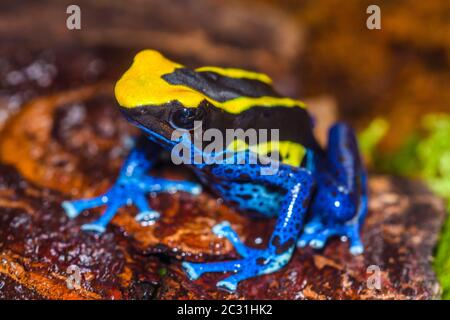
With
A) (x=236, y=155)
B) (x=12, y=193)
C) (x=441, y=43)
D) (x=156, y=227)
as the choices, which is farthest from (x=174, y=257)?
(x=441, y=43)

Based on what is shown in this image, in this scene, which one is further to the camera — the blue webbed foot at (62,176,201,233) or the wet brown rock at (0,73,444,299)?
the blue webbed foot at (62,176,201,233)

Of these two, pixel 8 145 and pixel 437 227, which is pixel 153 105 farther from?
pixel 437 227

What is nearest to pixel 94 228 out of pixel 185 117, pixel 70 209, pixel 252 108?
pixel 70 209

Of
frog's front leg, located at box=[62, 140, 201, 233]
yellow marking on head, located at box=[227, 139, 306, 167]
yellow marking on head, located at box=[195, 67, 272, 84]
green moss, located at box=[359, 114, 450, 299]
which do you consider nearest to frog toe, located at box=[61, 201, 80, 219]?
frog's front leg, located at box=[62, 140, 201, 233]

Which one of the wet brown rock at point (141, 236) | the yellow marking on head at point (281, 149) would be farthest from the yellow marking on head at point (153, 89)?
the wet brown rock at point (141, 236)

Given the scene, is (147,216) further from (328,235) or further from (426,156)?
(426,156)

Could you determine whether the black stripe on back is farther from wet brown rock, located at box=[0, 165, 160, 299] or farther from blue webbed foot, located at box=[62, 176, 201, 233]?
wet brown rock, located at box=[0, 165, 160, 299]

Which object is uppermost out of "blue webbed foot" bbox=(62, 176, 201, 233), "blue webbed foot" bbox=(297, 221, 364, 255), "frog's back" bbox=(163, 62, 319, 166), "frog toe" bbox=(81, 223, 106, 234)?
"frog's back" bbox=(163, 62, 319, 166)
